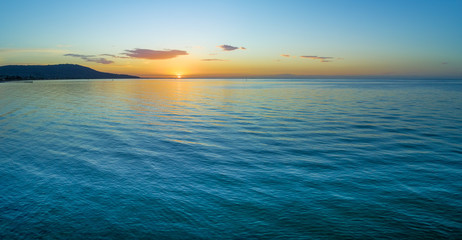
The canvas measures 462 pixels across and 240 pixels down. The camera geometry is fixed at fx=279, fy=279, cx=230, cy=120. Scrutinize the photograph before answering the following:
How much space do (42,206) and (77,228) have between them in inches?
105

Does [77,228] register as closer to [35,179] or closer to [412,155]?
[35,179]

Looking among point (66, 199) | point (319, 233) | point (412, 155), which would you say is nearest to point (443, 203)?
point (319, 233)

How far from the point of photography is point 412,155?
17.8m

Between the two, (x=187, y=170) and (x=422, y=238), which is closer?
(x=422, y=238)

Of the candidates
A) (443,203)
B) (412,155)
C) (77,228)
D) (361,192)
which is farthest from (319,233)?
(412,155)

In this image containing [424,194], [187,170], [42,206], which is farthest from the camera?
[187,170]

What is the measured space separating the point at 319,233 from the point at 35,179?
13189 mm

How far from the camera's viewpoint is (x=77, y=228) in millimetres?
9172

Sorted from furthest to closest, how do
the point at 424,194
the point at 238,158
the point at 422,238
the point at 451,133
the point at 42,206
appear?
the point at 451,133
the point at 238,158
the point at 424,194
the point at 42,206
the point at 422,238

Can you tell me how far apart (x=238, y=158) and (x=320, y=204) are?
23.3ft

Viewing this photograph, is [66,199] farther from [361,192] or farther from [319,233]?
[361,192]

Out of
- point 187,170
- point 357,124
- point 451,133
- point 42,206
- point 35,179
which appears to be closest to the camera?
point 42,206

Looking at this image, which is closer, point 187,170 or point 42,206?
point 42,206

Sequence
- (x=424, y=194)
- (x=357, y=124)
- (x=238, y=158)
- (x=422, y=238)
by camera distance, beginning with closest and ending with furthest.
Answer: (x=422, y=238)
(x=424, y=194)
(x=238, y=158)
(x=357, y=124)
